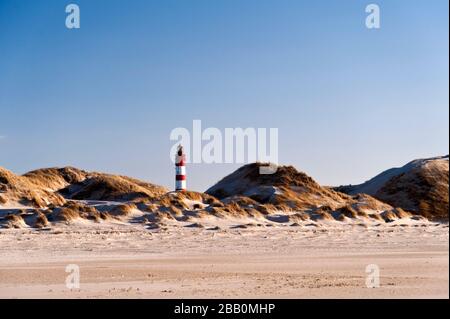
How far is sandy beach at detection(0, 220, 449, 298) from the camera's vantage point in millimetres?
12133

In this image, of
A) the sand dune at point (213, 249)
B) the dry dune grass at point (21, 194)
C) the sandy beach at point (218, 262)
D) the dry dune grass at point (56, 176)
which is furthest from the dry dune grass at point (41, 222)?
the dry dune grass at point (56, 176)

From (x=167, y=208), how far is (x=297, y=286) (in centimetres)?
2824

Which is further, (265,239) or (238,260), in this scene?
(265,239)

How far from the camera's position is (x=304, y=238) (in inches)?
1130

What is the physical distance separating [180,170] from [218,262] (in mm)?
39373

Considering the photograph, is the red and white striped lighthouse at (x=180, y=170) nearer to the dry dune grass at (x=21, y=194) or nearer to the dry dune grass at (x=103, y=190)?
the dry dune grass at (x=103, y=190)

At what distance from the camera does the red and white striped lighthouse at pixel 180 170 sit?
186 ft

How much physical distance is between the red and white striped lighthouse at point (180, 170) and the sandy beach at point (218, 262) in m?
22.4

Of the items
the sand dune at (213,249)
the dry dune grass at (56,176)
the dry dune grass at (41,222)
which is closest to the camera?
the sand dune at (213,249)

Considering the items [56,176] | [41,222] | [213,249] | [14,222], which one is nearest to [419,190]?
[56,176]

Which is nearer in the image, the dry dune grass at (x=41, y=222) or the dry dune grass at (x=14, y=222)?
the dry dune grass at (x=14, y=222)

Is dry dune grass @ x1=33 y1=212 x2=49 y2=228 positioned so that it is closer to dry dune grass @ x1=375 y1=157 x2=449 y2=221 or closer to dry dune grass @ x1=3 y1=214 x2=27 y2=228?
dry dune grass @ x1=3 y1=214 x2=27 y2=228
